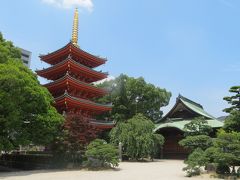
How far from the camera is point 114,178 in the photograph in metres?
15.4

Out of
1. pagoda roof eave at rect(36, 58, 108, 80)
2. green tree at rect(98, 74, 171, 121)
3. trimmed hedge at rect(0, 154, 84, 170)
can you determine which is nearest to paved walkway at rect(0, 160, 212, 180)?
trimmed hedge at rect(0, 154, 84, 170)

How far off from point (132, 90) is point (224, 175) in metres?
26.9

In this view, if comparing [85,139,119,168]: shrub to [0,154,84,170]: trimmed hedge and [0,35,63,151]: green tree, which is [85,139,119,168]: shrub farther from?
[0,35,63,151]: green tree

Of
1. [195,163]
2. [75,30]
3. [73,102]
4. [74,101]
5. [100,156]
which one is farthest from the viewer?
[75,30]

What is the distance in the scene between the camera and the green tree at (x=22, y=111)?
60.3 ft

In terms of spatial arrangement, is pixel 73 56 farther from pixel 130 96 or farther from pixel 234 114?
pixel 234 114

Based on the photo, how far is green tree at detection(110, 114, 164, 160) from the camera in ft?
94.8

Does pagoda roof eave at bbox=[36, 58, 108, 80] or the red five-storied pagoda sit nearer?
the red five-storied pagoda

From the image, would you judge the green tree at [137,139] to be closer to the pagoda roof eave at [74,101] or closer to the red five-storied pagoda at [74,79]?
the red five-storied pagoda at [74,79]

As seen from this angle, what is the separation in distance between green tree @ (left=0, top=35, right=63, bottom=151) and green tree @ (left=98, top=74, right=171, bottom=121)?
64.2 feet

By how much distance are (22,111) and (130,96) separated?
23955 mm

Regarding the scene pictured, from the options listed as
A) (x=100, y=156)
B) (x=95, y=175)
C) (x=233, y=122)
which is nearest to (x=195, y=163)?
(x=95, y=175)

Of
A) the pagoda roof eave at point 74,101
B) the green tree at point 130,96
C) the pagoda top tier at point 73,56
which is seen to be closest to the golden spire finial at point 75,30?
the pagoda top tier at point 73,56

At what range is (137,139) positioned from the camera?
28812mm
